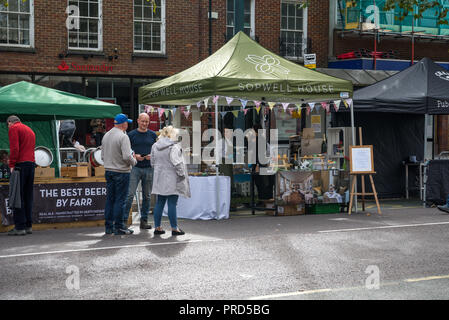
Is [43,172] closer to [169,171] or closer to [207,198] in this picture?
[169,171]

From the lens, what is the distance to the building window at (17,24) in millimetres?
19141

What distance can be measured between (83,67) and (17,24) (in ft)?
7.61

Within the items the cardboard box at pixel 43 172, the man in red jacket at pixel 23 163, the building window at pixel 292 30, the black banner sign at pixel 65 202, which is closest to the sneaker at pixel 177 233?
the black banner sign at pixel 65 202

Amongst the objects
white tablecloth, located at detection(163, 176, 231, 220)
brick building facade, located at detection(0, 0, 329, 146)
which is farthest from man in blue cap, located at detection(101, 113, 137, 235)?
brick building facade, located at detection(0, 0, 329, 146)

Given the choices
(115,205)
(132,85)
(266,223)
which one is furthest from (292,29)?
(115,205)

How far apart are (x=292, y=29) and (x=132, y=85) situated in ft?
20.6

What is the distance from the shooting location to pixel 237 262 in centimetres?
780

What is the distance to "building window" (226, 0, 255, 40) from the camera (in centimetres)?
2200

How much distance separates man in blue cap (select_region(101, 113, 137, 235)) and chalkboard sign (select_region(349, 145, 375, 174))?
5263 millimetres

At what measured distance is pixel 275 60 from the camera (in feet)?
44.2

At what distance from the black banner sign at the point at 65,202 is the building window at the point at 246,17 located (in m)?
11.9

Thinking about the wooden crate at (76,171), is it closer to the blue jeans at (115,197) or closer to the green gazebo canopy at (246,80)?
the blue jeans at (115,197)

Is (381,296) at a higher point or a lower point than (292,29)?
lower

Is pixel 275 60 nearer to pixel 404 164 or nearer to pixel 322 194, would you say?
pixel 322 194
